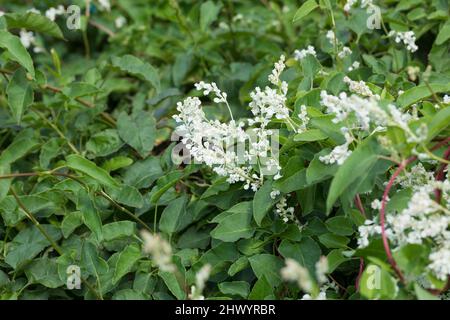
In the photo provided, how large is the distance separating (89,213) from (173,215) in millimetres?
247

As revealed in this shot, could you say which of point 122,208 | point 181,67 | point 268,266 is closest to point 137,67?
point 181,67

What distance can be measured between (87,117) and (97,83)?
16 cm

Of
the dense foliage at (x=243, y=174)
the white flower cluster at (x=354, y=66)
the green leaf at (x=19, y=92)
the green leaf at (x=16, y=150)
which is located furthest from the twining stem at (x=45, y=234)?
the white flower cluster at (x=354, y=66)

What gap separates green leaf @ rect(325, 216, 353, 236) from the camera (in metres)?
1.64

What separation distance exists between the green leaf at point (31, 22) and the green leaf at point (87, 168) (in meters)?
0.56

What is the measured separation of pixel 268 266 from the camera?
1705 millimetres

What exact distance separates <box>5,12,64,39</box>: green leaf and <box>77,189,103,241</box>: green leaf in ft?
2.12

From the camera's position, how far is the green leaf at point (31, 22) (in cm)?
209

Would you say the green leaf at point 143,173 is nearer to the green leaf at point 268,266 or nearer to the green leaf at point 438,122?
the green leaf at point 268,266

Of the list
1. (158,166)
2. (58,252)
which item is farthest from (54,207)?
(158,166)

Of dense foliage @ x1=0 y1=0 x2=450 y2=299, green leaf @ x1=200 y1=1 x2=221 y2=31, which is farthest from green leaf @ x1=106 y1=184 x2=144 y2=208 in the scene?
green leaf @ x1=200 y1=1 x2=221 y2=31

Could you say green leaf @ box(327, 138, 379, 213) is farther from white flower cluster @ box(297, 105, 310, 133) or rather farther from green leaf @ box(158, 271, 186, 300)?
green leaf @ box(158, 271, 186, 300)

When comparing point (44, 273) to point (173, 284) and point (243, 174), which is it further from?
point (243, 174)
